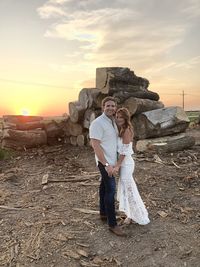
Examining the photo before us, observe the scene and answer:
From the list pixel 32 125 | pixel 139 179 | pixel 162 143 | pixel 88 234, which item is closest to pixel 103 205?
pixel 88 234

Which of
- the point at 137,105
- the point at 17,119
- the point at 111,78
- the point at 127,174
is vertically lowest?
the point at 127,174

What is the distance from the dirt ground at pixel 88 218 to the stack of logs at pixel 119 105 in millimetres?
1319

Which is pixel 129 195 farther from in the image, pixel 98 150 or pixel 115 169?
pixel 98 150

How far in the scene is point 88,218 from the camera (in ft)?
21.5

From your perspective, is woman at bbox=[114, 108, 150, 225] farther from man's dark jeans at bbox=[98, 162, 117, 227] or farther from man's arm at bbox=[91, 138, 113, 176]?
A: man's dark jeans at bbox=[98, 162, 117, 227]

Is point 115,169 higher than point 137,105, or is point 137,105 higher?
point 137,105

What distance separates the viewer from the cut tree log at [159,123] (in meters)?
12.0

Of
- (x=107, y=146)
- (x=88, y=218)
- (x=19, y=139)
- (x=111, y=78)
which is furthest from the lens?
(x=19, y=139)

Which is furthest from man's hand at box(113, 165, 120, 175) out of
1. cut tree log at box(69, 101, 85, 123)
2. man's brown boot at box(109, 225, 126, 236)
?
cut tree log at box(69, 101, 85, 123)

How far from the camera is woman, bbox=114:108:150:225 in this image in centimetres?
562

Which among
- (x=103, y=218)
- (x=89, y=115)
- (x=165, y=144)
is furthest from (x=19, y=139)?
(x=103, y=218)

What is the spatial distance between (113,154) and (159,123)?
21.5ft

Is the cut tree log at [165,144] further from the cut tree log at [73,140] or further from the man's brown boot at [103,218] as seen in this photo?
the man's brown boot at [103,218]

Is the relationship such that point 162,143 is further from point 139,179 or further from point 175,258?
point 175,258
